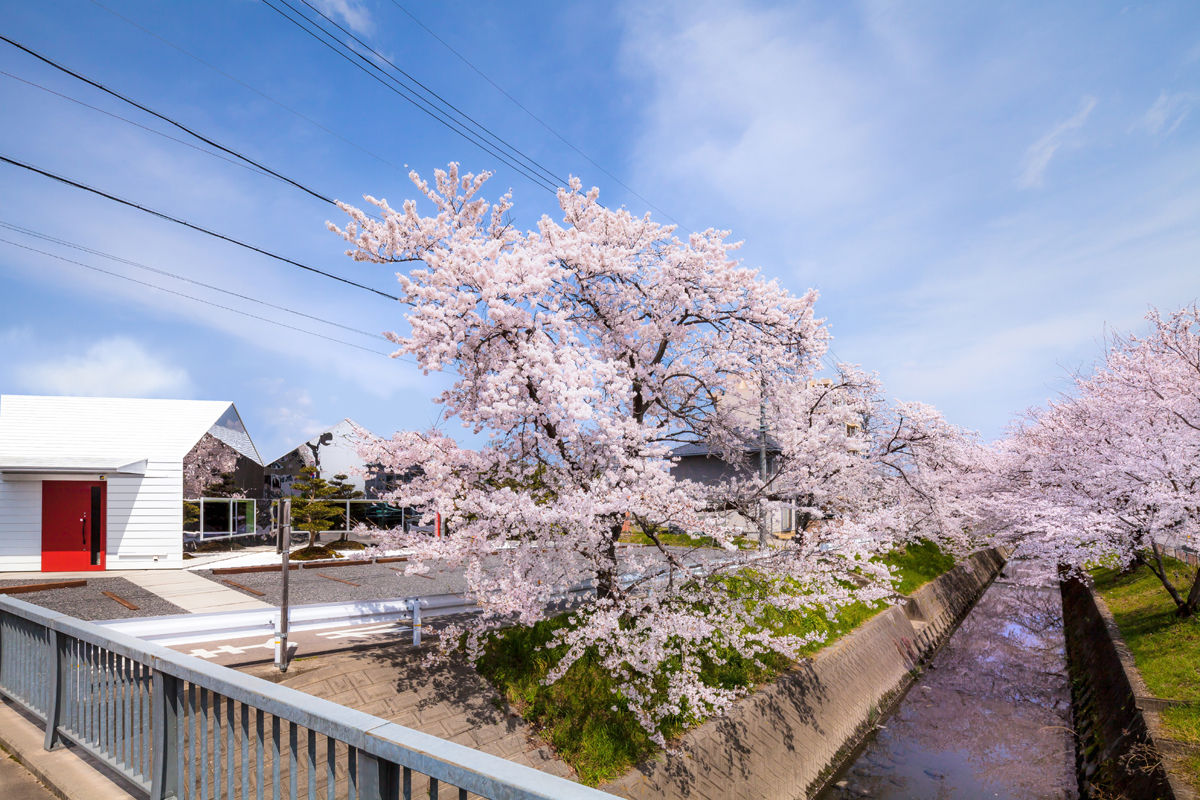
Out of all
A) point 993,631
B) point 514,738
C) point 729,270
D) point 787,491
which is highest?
point 729,270

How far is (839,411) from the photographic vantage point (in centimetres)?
1217

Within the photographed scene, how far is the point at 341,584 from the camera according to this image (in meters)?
17.0

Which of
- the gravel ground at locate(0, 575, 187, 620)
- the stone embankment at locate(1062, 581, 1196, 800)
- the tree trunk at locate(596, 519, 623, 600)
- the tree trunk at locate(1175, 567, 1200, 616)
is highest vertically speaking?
the tree trunk at locate(596, 519, 623, 600)

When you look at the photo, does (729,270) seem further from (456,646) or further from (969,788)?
(969,788)

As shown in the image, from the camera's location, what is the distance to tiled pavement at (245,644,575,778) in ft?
25.3

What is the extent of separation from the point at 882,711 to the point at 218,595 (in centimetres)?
1613

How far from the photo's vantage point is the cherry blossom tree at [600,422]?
840 cm

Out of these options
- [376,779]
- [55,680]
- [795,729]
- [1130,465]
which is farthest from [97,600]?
[1130,465]

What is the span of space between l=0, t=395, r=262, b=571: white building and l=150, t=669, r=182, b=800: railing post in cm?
1755

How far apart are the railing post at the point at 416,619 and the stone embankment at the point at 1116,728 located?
10057 millimetres

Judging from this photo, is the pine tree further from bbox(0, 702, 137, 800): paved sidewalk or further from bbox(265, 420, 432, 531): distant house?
bbox(0, 702, 137, 800): paved sidewalk

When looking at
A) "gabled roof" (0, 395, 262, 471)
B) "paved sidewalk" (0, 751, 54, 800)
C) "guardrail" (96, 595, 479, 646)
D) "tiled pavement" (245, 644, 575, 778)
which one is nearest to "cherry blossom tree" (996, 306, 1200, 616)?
"tiled pavement" (245, 644, 575, 778)

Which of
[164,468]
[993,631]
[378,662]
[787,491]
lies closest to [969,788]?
[787,491]

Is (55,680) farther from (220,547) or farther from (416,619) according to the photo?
(220,547)
